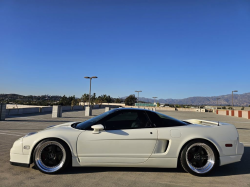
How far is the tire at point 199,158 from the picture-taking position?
3537 mm

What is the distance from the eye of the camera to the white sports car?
344 centimetres

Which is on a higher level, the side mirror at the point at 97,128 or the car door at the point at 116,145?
the side mirror at the point at 97,128

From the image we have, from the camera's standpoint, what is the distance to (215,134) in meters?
3.66

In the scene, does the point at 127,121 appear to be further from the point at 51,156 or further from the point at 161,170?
the point at 51,156

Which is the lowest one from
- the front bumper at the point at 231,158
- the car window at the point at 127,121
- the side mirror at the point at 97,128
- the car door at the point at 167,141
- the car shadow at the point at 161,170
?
the car shadow at the point at 161,170

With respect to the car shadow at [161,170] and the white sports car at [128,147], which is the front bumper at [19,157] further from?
the car shadow at [161,170]

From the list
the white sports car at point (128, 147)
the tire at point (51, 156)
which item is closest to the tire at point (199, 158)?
the white sports car at point (128, 147)

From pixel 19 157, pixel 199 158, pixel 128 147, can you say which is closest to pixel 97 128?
pixel 128 147

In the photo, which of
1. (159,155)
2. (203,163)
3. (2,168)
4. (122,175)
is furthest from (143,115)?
(2,168)

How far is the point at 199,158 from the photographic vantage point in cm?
363

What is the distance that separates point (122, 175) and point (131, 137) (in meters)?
0.70

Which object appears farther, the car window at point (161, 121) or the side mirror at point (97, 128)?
the car window at point (161, 121)

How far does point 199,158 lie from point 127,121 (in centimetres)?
157

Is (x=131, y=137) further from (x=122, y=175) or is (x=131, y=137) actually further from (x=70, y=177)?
(x=70, y=177)
